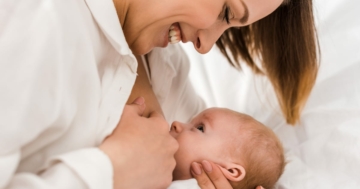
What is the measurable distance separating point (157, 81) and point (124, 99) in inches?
15.6

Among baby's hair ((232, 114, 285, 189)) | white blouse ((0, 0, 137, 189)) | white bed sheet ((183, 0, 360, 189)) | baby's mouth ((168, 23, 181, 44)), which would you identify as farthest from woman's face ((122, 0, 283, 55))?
white bed sheet ((183, 0, 360, 189))

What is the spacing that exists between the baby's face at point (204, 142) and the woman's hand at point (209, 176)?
0.03m

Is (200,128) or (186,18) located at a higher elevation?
(186,18)

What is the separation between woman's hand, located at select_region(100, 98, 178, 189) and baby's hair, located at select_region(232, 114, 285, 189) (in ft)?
0.59

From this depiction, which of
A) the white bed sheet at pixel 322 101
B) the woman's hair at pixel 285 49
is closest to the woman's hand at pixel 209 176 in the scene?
the white bed sheet at pixel 322 101

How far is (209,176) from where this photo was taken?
1083 millimetres

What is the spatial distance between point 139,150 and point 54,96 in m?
0.21

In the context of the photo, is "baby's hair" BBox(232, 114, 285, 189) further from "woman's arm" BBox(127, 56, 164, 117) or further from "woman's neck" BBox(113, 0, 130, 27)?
"woman's neck" BBox(113, 0, 130, 27)

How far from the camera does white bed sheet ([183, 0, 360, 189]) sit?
4.10 ft

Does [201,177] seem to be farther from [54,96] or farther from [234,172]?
[54,96]

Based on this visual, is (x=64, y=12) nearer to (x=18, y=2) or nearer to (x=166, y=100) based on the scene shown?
(x=18, y=2)

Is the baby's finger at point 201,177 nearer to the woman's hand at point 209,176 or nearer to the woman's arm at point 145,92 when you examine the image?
the woman's hand at point 209,176

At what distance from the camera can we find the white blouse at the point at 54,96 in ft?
2.47

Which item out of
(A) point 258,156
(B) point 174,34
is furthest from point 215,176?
(B) point 174,34
